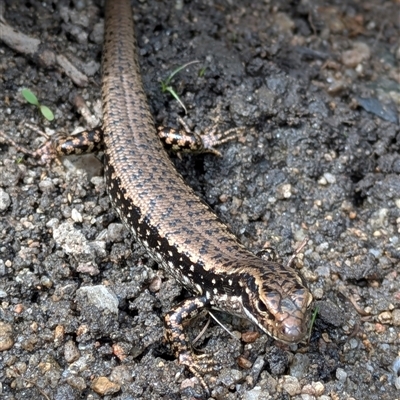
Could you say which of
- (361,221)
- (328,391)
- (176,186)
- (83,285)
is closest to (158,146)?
(176,186)

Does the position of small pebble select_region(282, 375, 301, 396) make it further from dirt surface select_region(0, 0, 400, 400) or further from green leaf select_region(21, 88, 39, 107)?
green leaf select_region(21, 88, 39, 107)

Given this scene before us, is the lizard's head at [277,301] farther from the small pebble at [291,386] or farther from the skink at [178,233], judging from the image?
the small pebble at [291,386]

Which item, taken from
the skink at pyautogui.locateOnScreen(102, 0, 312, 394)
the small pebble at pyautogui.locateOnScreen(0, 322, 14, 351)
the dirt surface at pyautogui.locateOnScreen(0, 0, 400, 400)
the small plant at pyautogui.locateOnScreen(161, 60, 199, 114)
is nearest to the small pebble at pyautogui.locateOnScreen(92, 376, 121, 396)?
the dirt surface at pyautogui.locateOnScreen(0, 0, 400, 400)

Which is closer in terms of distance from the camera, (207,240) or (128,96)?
(207,240)

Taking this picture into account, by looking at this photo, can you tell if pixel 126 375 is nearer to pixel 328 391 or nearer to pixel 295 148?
pixel 328 391

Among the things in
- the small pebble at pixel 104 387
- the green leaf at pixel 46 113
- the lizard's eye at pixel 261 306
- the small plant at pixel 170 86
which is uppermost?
the small plant at pixel 170 86

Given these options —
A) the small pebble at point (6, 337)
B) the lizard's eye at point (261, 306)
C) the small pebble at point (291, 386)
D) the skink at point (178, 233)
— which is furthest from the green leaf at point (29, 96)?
the small pebble at point (291, 386)
